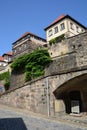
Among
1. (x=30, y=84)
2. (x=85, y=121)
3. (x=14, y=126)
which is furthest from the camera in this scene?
(x=30, y=84)

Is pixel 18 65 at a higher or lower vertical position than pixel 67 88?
higher

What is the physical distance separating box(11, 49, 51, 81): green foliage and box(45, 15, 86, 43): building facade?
12.1 m

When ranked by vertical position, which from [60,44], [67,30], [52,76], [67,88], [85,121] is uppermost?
[67,30]

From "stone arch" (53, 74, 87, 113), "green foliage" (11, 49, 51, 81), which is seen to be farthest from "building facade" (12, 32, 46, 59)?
"stone arch" (53, 74, 87, 113)

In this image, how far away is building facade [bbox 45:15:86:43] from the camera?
123 ft

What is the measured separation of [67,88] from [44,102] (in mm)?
2109

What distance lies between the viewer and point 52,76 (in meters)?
13.8

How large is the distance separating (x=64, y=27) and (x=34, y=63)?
1581 centimetres

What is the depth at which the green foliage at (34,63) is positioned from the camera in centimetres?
2401

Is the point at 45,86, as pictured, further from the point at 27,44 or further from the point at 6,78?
the point at 27,44

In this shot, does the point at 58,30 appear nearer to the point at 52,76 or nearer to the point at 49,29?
the point at 49,29

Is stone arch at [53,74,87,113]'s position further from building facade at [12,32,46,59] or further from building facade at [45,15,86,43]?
building facade at [12,32,46,59]

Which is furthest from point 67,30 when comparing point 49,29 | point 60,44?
point 60,44

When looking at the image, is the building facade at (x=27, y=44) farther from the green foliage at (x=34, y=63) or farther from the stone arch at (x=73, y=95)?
the stone arch at (x=73, y=95)
